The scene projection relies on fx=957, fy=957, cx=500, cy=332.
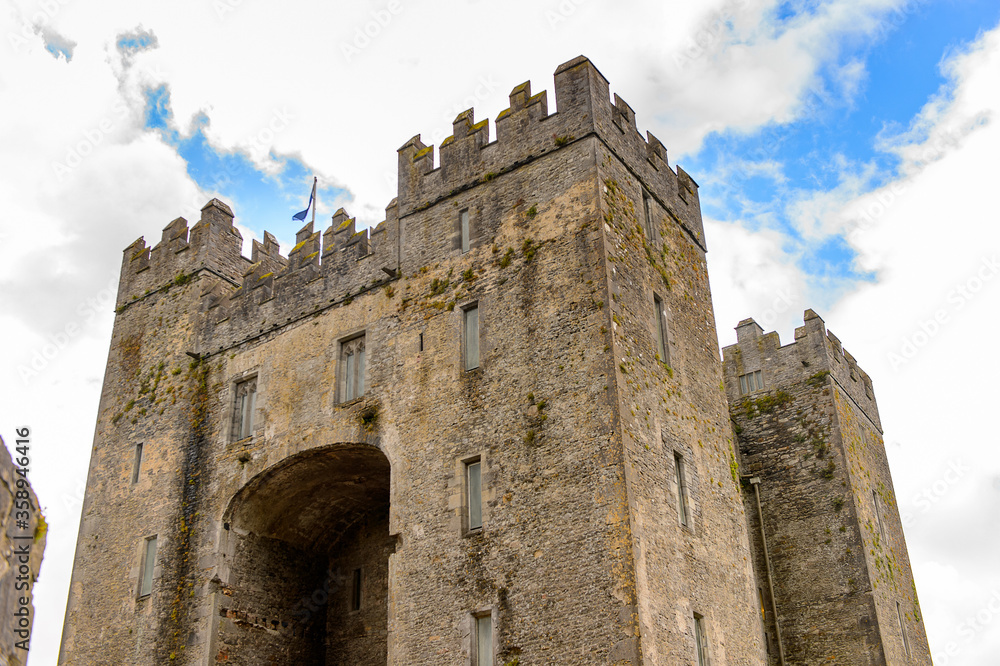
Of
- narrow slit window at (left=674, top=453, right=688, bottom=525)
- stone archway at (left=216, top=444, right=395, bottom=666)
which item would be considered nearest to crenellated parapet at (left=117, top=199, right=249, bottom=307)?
stone archway at (left=216, top=444, right=395, bottom=666)

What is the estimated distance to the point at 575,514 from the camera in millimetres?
16312

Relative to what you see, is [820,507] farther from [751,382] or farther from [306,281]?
[306,281]

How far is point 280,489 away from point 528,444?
7336 millimetres

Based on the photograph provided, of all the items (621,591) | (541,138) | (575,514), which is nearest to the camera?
(621,591)

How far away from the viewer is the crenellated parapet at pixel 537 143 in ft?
65.5

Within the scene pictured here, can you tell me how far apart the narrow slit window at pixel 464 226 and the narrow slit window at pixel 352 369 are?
10.3 ft

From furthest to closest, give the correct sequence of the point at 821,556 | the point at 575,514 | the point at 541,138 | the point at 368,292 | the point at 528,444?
the point at 821,556, the point at 368,292, the point at 541,138, the point at 528,444, the point at 575,514

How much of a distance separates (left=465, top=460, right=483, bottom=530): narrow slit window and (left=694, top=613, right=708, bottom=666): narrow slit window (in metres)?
4.21

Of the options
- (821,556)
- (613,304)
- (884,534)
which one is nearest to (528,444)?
(613,304)

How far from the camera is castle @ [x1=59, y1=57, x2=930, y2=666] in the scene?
16.8 meters

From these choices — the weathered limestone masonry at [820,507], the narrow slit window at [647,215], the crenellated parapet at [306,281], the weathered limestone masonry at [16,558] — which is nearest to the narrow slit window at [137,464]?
the crenellated parapet at [306,281]

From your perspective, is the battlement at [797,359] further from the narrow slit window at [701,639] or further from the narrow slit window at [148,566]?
the narrow slit window at [148,566]

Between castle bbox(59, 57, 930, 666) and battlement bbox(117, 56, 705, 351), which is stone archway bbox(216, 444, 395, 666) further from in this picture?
battlement bbox(117, 56, 705, 351)

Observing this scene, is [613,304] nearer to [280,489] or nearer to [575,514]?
[575,514]
